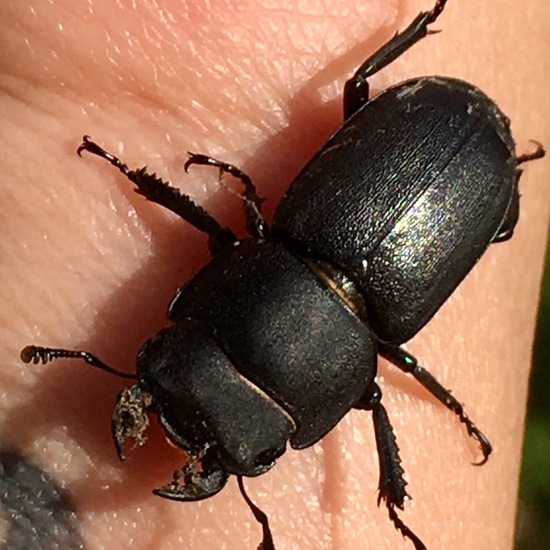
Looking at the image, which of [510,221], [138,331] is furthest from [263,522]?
[510,221]

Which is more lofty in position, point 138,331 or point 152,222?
point 152,222

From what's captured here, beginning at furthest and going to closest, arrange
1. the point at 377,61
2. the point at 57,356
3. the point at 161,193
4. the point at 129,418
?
1. the point at 377,61
2. the point at 161,193
3. the point at 57,356
4. the point at 129,418

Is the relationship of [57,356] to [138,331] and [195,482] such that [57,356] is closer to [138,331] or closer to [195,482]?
[138,331]

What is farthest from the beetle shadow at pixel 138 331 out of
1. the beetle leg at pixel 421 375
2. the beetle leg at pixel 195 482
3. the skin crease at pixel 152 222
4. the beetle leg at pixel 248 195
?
the beetle leg at pixel 421 375

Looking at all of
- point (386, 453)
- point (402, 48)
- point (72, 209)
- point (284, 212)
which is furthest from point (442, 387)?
point (72, 209)

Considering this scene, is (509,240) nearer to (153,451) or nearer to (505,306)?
(505,306)

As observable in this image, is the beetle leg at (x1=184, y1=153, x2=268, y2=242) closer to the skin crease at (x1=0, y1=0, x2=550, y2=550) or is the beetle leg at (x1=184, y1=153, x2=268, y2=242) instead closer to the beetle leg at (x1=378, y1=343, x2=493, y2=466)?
the skin crease at (x1=0, y1=0, x2=550, y2=550)
